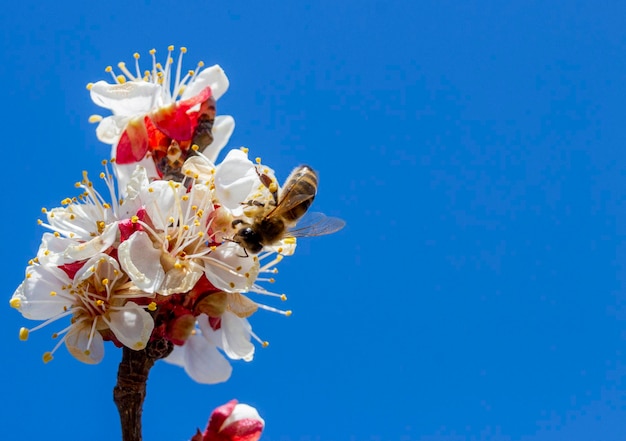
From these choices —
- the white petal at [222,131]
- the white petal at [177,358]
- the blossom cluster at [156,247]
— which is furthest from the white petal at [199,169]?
the white petal at [177,358]

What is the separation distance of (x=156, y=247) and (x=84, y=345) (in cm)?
26

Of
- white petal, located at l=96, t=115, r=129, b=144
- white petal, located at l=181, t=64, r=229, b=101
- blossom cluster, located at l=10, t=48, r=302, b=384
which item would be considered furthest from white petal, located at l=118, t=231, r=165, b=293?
white petal, located at l=181, t=64, r=229, b=101

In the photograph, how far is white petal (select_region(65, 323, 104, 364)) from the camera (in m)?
1.61

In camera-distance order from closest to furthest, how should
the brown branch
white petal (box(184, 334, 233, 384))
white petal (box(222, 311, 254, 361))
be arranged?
the brown branch
white petal (box(222, 311, 254, 361))
white petal (box(184, 334, 233, 384))

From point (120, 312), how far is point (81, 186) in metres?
0.34

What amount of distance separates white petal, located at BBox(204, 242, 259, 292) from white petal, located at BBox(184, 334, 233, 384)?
0.96 feet

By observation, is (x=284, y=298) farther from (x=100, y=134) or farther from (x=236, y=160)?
(x=100, y=134)

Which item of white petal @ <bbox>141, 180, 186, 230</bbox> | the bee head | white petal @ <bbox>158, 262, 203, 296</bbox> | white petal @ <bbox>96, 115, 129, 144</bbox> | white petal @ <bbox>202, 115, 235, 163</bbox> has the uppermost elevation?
white petal @ <bbox>202, 115, 235, 163</bbox>

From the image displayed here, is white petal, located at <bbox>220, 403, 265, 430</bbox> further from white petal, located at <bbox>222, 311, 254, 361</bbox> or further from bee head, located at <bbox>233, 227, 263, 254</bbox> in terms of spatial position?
bee head, located at <bbox>233, 227, 263, 254</bbox>

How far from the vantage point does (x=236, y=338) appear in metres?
1.79

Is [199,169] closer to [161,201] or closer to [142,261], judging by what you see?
[161,201]

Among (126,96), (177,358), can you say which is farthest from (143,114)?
(177,358)

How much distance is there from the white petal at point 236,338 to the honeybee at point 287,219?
0.20 meters

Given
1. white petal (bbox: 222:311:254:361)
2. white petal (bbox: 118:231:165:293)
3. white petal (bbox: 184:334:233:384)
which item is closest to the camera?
white petal (bbox: 118:231:165:293)
